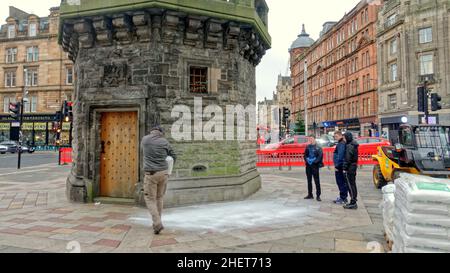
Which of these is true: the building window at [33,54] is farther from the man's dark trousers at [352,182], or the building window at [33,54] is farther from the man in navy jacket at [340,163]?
the man's dark trousers at [352,182]

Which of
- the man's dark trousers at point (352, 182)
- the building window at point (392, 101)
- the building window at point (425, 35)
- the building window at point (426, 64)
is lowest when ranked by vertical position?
the man's dark trousers at point (352, 182)

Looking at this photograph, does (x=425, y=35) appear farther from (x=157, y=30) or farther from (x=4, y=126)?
(x=4, y=126)

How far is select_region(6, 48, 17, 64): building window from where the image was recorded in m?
44.3

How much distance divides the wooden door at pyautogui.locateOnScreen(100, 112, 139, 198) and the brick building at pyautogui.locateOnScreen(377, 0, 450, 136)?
1148 inches

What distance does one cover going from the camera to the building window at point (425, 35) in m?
32.3

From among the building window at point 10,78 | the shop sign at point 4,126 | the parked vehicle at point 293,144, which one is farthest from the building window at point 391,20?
the shop sign at point 4,126

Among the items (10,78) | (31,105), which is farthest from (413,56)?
(10,78)

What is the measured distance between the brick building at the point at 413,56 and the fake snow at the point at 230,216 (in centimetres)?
2756

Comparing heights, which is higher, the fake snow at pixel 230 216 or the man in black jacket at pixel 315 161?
the man in black jacket at pixel 315 161

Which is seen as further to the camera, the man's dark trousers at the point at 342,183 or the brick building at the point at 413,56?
the brick building at the point at 413,56

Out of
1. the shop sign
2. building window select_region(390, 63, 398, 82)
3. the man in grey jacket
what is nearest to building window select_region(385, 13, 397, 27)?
building window select_region(390, 63, 398, 82)

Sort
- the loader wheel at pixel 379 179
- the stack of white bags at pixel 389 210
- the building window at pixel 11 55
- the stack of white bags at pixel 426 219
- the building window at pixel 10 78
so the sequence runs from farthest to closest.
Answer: the building window at pixel 11 55 < the building window at pixel 10 78 < the loader wheel at pixel 379 179 < the stack of white bags at pixel 389 210 < the stack of white bags at pixel 426 219

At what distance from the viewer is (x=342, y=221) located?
19.9 feet
